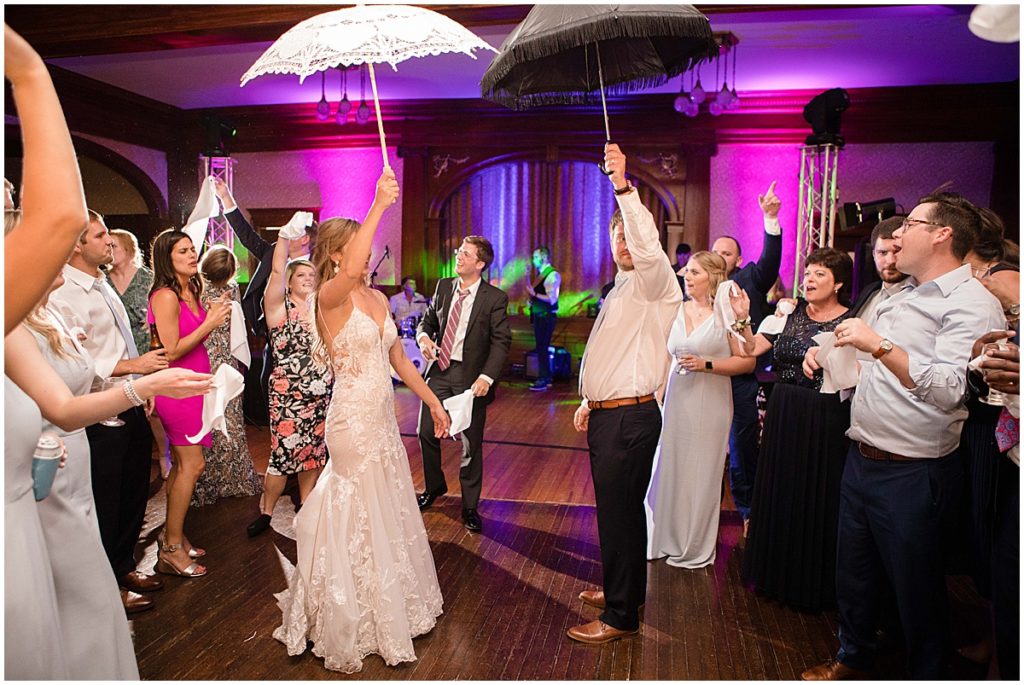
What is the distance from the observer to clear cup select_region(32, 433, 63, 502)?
1.58 m

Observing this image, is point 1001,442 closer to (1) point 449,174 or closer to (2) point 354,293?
(2) point 354,293

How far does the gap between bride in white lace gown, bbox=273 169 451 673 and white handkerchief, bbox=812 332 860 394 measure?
160 centimetres

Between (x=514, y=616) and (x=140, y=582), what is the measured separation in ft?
5.38

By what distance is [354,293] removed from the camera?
284 cm

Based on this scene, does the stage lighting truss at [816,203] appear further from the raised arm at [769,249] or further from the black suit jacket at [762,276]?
the raised arm at [769,249]

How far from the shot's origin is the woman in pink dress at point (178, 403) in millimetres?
3461

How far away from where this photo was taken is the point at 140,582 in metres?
3.28

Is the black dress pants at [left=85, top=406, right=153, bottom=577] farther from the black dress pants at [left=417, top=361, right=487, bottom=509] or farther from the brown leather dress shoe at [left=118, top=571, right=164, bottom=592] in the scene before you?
the black dress pants at [left=417, top=361, right=487, bottom=509]

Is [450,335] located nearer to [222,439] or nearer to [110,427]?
[222,439]

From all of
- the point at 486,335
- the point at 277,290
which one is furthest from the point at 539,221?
the point at 277,290

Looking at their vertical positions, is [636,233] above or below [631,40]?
below

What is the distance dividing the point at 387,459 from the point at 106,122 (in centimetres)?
881

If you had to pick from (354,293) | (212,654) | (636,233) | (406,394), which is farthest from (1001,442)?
(406,394)

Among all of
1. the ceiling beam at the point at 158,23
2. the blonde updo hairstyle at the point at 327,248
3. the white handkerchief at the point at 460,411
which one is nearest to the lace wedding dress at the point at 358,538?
the blonde updo hairstyle at the point at 327,248
